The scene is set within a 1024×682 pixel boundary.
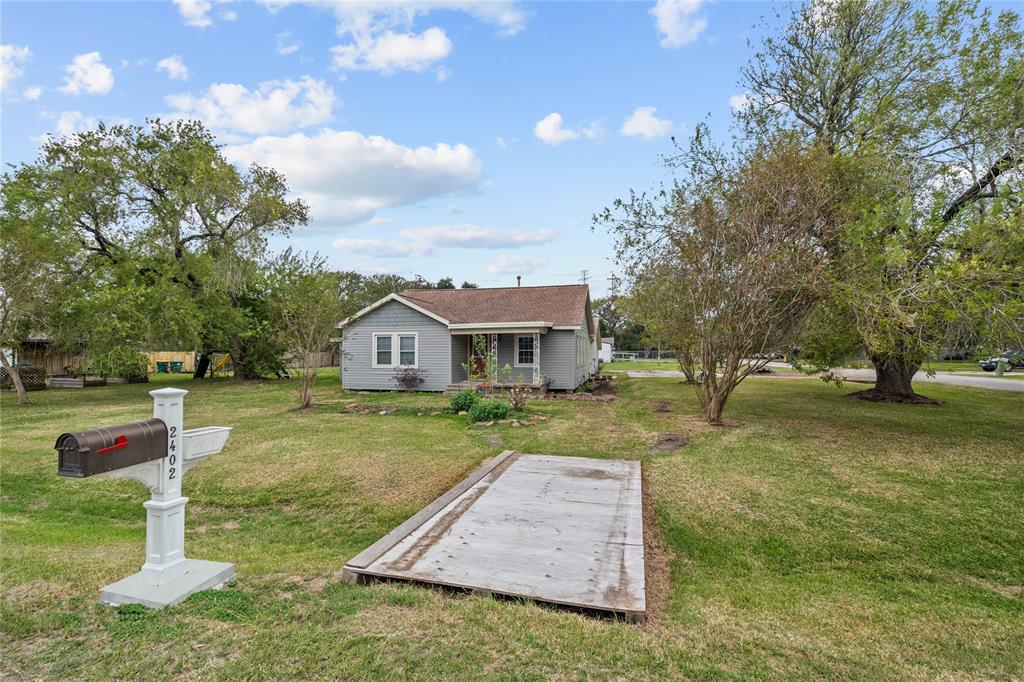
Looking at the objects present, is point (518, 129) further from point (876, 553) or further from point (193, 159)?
point (193, 159)

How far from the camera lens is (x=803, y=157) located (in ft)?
30.9

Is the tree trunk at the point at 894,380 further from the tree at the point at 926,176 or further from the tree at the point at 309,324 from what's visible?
the tree at the point at 309,324

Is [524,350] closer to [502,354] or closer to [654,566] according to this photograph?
[502,354]

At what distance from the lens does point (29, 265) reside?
14562mm

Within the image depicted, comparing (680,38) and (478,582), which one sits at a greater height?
(680,38)

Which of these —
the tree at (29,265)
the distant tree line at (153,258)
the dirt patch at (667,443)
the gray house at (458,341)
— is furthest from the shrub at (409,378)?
the tree at (29,265)

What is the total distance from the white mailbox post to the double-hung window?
14.6m

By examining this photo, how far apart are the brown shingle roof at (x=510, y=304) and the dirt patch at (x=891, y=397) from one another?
371 inches

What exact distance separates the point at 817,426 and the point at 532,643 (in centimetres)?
1024

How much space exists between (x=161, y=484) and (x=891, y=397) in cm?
1862

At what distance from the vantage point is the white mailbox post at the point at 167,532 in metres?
3.14

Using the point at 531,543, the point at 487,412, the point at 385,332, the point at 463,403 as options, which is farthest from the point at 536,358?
the point at 531,543

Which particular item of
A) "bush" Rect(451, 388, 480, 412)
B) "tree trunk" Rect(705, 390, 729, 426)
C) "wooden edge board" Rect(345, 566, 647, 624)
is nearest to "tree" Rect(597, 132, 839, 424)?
"tree trunk" Rect(705, 390, 729, 426)

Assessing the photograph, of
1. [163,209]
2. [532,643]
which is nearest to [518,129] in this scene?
[532,643]
